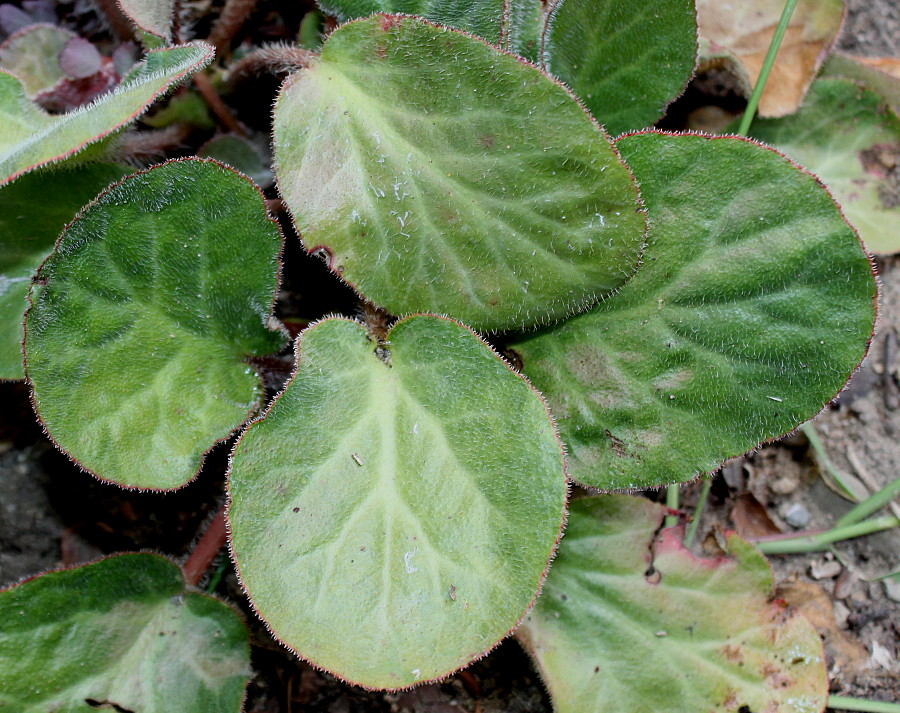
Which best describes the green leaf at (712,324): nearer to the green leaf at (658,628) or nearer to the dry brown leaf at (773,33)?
the green leaf at (658,628)

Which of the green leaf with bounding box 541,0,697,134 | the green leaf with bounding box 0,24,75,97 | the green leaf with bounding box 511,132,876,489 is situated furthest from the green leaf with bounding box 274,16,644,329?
the green leaf with bounding box 0,24,75,97

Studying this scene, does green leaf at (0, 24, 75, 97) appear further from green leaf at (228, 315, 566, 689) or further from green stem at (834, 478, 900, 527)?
green stem at (834, 478, 900, 527)

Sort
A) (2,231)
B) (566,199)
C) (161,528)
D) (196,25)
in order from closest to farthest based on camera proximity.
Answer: (566,199) < (2,231) < (161,528) < (196,25)

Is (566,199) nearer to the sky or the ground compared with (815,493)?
nearer to the sky

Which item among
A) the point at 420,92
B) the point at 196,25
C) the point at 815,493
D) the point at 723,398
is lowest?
the point at 815,493

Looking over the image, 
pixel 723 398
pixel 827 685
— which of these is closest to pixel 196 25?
pixel 723 398

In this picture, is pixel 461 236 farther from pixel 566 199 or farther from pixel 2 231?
pixel 2 231
